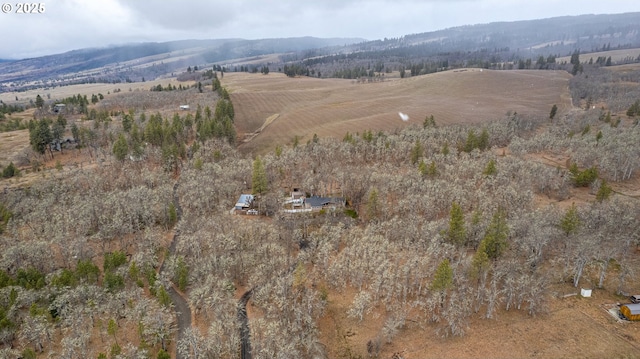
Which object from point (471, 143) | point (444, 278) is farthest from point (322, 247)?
point (471, 143)

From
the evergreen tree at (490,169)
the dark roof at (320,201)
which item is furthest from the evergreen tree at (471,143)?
the dark roof at (320,201)

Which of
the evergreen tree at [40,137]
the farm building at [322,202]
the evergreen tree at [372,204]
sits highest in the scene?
the evergreen tree at [40,137]

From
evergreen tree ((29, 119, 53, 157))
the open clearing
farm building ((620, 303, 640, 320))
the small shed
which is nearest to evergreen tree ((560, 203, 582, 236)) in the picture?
farm building ((620, 303, 640, 320))

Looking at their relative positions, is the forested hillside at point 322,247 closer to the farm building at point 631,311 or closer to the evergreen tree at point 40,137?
the evergreen tree at point 40,137

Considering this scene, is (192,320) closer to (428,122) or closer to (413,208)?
(413,208)

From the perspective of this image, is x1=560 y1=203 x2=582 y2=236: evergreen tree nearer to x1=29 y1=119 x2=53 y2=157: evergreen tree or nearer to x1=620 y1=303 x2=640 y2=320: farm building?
x1=620 y1=303 x2=640 y2=320: farm building

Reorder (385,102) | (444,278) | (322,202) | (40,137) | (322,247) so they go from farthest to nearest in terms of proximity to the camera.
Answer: (385,102) → (40,137) → (322,202) → (322,247) → (444,278)

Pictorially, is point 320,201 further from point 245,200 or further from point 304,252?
point 304,252
